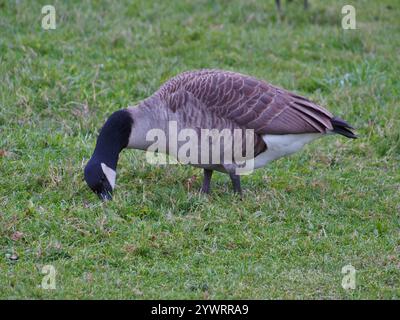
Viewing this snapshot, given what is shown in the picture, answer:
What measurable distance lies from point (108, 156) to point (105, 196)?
0.38m

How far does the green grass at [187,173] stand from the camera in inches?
253

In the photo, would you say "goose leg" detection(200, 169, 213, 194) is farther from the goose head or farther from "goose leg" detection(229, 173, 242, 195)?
the goose head

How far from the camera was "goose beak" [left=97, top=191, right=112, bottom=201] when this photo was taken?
746cm

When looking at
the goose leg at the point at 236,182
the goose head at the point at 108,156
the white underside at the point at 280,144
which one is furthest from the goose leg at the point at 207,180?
the goose head at the point at 108,156

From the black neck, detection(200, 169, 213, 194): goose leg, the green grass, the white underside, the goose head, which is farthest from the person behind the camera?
detection(200, 169, 213, 194): goose leg

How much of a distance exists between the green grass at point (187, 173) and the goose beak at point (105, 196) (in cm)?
9

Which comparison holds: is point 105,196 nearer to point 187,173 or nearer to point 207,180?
point 207,180

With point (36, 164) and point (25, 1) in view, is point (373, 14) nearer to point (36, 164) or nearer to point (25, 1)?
point (25, 1)

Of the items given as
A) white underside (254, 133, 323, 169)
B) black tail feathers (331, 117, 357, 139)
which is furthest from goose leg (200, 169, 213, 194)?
black tail feathers (331, 117, 357, 139)

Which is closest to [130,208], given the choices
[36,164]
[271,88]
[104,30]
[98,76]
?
[36,164]

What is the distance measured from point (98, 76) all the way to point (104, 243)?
4059 millimetres

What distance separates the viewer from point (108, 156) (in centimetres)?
758
